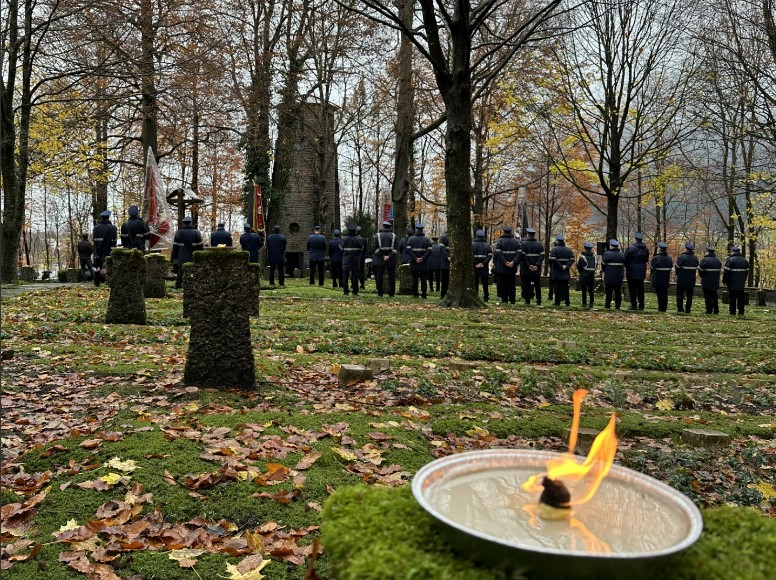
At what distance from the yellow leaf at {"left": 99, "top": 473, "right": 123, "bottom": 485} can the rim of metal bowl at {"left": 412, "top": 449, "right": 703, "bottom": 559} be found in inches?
122

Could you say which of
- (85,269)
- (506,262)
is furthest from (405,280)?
(85,269)

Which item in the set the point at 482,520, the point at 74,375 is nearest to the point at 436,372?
the point at 74,375

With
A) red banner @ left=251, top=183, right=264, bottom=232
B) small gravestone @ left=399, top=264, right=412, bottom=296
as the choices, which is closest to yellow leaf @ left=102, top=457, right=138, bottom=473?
small gravestone @ left=399, top=264, right=412, bottom=296

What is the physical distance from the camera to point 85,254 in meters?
26.7

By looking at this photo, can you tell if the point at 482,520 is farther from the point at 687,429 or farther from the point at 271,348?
the point at 271,348

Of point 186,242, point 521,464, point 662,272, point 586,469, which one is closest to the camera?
point 586,469

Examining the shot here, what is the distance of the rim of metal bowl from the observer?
1281 mm

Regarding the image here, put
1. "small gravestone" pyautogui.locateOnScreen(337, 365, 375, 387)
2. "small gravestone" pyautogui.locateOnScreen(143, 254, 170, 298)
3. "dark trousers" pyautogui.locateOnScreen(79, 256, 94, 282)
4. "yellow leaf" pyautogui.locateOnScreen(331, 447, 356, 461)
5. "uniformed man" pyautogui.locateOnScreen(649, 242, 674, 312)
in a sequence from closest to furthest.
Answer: "yellow leaf" pyautogui.locateOnScreen(331, 447, 356, 461) → "small gravestone" pyautogui.locateOnScreen(337, 365, 375, 387) → "small gravestone" pyautogui.locateOnScreen(143, 254, 170, 298) → "uniformed man" pyautogui.locateOnScreen(649, 242, 674, 312) → "dark trousers" pyautogui.locateOnScreen(79, 256, 94, 282)

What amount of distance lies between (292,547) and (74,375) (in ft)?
14.9

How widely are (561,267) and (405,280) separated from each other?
16.9 feet

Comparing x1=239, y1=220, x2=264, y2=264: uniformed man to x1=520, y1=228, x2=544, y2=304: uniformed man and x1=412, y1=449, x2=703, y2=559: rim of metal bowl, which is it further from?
x1=412, y1=449, x2=703, y2=559: rim of metal bowl

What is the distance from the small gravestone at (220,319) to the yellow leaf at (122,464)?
1964 mm

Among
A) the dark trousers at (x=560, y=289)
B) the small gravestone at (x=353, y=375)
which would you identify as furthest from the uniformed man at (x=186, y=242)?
the small gravestone at (x=353, y=375)

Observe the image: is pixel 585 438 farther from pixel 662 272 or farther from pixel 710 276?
pixel 710 276
